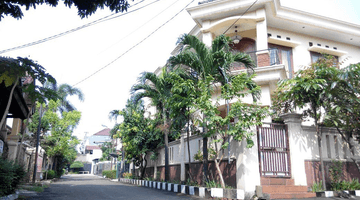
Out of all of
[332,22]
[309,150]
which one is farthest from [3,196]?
[332,22]

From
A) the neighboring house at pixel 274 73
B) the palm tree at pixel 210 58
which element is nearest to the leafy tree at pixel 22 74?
the palm tree at pixel 210 58

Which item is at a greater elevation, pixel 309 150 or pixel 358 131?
pixel 358 131

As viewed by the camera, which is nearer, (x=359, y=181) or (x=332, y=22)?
(x=359, y=181)

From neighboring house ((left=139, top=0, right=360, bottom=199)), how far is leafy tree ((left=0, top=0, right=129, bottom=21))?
6.05m

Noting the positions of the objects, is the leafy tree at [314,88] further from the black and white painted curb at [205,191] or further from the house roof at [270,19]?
the house roof at [270,19]

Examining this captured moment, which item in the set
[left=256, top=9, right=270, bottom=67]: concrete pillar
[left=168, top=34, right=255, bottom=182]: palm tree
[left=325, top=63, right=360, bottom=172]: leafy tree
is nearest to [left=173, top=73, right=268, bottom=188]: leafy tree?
[left=168, top=34, right=255, bottom=182]: palm tree

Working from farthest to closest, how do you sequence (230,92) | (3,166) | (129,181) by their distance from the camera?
(129,181), (230,92), (3,166)

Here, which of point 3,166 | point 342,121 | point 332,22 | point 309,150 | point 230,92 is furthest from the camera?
point 332,22

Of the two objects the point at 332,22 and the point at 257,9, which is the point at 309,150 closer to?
the point at 257,9

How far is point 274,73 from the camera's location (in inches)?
539

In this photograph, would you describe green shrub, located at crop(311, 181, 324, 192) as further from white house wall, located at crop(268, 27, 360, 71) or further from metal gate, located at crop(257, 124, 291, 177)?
white house wall, located at crop(268, 27, 360, 71)

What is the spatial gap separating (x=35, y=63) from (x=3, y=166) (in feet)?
9.70

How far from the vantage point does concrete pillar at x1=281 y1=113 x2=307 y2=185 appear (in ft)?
32.9

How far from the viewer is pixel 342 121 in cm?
1141
